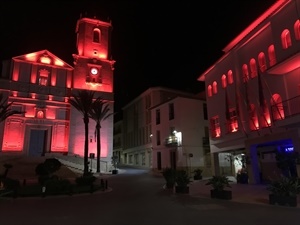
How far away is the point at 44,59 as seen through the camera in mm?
41312

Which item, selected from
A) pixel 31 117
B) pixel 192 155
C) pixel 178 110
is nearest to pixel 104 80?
pixel 31 117

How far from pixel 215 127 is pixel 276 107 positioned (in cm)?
785

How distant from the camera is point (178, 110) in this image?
106 feet

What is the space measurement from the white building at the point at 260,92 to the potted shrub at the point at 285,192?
16.1 feet

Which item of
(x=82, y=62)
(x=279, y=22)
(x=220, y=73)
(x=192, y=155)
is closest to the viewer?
(x=279, y=22)

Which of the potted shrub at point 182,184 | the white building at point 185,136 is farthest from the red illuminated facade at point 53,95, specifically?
the potted shrub at point 182,184

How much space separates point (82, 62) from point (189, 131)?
72.7 feet

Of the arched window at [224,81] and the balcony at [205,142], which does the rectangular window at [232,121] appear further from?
the balcony at [205,142]

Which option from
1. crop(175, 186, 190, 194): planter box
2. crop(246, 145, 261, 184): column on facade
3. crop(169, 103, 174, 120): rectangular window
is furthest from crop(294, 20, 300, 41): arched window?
crop(169, 103, 174, 120): rectangular window

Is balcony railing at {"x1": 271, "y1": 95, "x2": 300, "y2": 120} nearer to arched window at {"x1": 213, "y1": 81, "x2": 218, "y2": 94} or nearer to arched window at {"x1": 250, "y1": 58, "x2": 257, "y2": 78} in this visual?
arched window at {"x1": 250, "y1": 58, "x2": 257, "y2": 78}

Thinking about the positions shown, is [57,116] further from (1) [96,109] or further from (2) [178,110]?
(2) [178,110]

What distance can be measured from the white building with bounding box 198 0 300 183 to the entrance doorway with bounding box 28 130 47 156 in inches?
1031

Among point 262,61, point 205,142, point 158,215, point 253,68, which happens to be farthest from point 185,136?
point 158,215

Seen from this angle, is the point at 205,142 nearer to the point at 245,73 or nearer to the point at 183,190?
the point at 245,73
